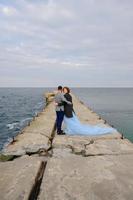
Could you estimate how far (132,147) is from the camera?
8.23 m

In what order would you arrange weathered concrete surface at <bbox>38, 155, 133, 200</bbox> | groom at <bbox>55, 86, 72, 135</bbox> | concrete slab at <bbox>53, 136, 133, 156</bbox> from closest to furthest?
1. weathered concrete surface at <bbox>38, 155, 133, 200</bbox>
2. concrete slab at <bbox>53, 136, 133, 156</bbox>
3. groom at <bbox>55, 86, 72, 135</bbox>

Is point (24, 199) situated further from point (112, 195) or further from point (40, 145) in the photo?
point (40, 145)

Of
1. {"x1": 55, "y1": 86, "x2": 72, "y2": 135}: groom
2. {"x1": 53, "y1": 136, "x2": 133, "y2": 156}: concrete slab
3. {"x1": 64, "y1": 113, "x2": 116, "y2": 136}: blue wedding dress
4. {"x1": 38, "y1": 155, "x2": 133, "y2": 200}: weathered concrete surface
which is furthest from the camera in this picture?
{"x1": 55, "y1": 86, "x2": 72, "y2": 135}: groom

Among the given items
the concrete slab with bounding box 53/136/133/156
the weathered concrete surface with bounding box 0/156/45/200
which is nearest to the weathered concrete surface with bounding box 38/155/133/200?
the weathered concrete surface with bounding box 0/156/45/200

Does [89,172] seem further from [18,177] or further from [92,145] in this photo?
[92,145]

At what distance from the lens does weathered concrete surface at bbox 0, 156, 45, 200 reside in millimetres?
4621

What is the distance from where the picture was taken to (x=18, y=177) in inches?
213

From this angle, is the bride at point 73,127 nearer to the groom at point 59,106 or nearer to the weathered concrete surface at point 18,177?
the groom at point 59,106

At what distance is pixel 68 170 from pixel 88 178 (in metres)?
0.64

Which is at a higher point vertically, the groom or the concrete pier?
the groom

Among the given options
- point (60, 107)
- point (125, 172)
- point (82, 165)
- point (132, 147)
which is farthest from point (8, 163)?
point (60, 107)

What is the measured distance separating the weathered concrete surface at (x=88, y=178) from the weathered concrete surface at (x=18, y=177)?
0.89 ft

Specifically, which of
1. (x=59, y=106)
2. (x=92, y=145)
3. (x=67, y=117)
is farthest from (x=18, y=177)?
(x=67, y=117)

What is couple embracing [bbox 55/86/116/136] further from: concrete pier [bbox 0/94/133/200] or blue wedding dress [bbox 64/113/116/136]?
concrete pier [bbox 0/94/133/200]
